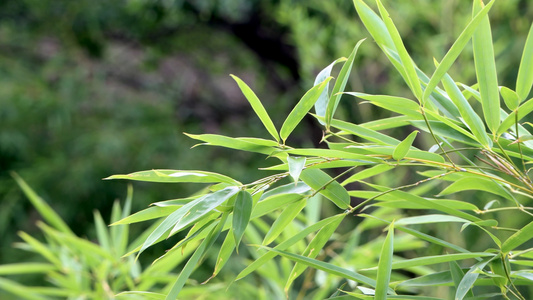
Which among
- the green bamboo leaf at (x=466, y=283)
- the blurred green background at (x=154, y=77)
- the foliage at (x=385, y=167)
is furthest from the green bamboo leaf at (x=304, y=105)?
the blurred green background at (x=154, y=77)

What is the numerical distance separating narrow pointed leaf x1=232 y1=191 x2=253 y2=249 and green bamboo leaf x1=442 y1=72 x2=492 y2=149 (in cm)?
12

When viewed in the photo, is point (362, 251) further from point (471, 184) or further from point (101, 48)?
point (101, 48)

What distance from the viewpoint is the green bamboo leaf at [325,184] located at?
0.34 meters

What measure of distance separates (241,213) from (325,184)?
5 centimetres

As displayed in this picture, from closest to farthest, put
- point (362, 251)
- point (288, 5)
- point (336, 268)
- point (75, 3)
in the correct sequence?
1. point (336, 268)
2. point (362, 251)
3. point (288, 5)
4. point (75, 3)

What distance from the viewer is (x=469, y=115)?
1.10ft

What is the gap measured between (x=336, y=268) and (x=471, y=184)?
9 cm

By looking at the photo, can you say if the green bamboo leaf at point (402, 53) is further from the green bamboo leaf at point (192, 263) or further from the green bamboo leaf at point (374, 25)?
the green bamboo leaf at point (192, 263)

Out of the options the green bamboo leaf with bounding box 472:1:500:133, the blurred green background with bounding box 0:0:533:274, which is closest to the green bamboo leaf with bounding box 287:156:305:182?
the green bamboo leaf with bounding box 472:1:500:133

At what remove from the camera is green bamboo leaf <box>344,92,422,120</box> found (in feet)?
1.08

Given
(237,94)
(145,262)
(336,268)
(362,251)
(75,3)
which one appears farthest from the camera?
(237,94)

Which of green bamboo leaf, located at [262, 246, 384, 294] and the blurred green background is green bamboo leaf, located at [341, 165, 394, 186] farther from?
the blurred green background

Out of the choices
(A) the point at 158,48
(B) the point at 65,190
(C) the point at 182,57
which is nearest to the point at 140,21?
(A) the point at 158,48

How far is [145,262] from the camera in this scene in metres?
1.84
